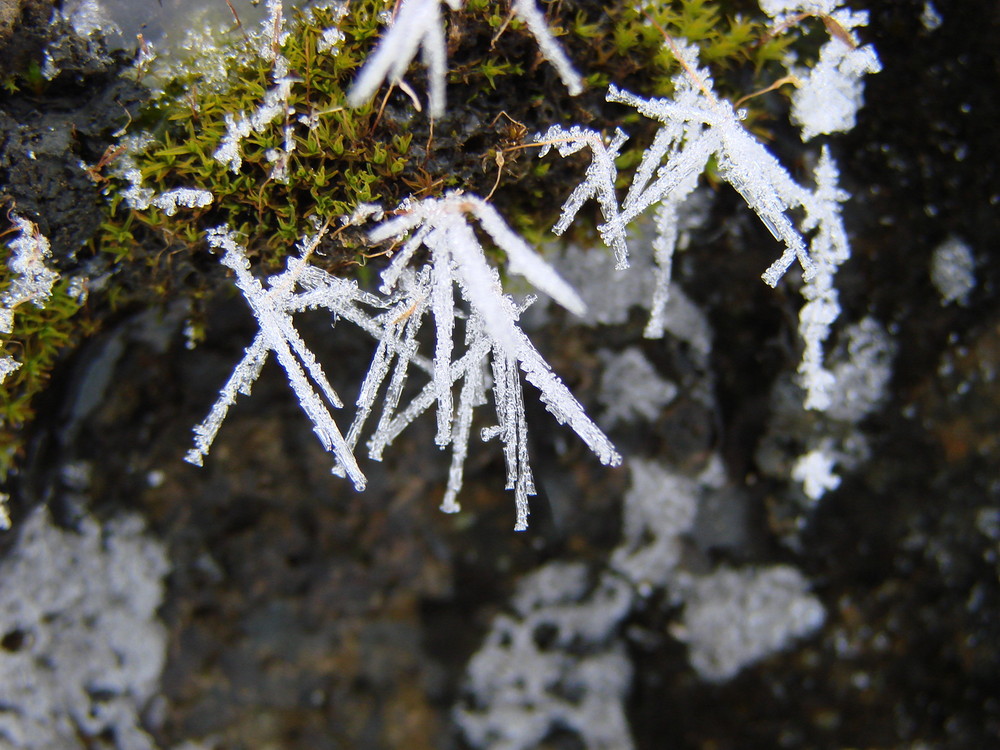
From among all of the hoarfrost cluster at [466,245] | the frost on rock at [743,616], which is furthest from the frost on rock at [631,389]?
the frost on rock at [743,616]

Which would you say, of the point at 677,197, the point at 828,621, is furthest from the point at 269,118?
the point at 828,621

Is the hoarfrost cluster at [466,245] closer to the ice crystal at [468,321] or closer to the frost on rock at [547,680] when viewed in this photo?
the ice crystal at [468,321]

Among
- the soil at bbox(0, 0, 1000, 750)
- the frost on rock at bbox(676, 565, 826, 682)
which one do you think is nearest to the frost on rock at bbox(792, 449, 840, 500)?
the soil at bbox(0, 0, 1000, 750)

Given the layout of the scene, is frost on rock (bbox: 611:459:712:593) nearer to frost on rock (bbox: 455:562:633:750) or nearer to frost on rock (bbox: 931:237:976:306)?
frost on rock (bbox: 455:562:633:750)

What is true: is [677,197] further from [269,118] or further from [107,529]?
[107,529]

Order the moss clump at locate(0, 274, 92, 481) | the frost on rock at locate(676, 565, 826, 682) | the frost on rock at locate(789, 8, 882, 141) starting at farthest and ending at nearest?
the frost on rock at locate(676, 565, 826, 682)
the frost on rock at locate(789, 8, 882, 141)
the moss clump at locate(0, 274, 92, 481)

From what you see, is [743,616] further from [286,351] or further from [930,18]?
[930,18]
